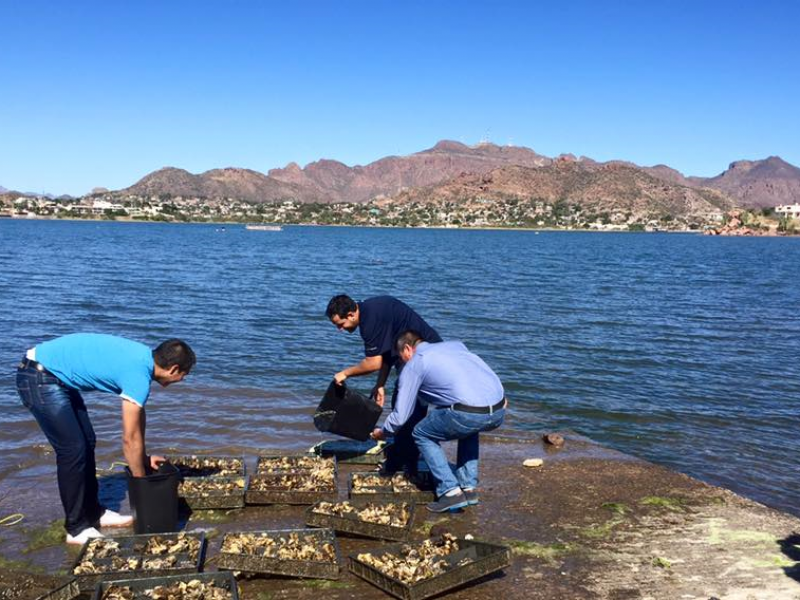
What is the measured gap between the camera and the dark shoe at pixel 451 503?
6453 millimetres

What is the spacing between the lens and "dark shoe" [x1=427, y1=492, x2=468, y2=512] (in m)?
6.45

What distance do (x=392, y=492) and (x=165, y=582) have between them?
2486 millimetres

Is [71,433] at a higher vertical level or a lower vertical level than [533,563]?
higher

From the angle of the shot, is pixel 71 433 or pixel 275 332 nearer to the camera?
pixel 71 433

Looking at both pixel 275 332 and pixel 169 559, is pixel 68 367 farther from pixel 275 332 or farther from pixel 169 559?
pixel 275 332

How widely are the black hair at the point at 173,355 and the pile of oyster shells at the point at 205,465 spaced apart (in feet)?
7.59

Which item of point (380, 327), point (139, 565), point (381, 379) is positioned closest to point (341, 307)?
point (380, 327)

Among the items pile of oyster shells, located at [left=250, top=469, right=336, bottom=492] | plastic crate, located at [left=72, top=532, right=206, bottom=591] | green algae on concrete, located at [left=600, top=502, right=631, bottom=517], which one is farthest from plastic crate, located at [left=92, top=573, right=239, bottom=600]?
green algae on concrete, located at [left=600, top=502, right=631, bottom=517]

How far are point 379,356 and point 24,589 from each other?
3607mm

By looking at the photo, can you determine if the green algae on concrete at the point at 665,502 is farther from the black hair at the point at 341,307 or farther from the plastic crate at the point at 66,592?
the plastic crate at the point at 66,592

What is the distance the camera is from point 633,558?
18.7ft

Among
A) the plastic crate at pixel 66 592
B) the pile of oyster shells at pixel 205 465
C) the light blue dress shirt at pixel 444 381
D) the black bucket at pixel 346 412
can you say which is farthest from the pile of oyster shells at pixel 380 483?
the plastic crate at pixel 66 592

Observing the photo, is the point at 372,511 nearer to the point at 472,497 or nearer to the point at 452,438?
the point at 452,438

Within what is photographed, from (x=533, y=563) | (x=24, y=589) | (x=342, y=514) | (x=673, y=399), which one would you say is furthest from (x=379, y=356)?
(x=673, y=399)
